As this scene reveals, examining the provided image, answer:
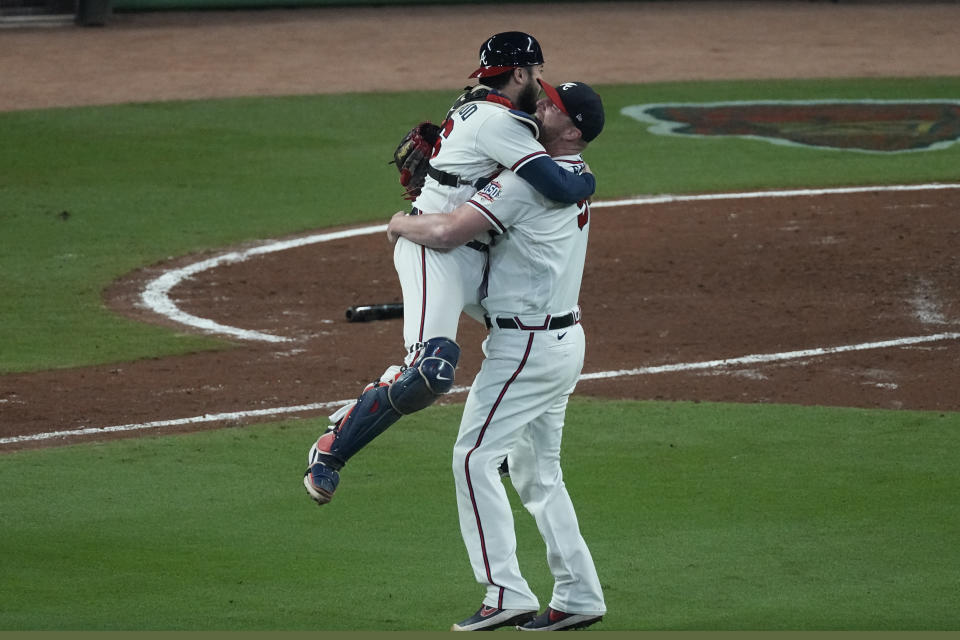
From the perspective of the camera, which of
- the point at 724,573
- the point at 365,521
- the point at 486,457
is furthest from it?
the point at 365,521

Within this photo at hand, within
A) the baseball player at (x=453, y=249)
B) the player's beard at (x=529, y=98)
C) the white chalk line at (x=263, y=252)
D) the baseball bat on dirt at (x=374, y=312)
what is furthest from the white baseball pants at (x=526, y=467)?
the white chalk line at (x=263, y=252)

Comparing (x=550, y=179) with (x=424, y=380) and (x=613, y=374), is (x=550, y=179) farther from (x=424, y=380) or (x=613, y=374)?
(x=613, y=374)

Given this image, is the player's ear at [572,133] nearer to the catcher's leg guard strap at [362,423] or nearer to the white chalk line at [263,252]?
the catcher's leg guard strap at [362,423]

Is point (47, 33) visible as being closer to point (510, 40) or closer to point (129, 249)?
point (129, 249)

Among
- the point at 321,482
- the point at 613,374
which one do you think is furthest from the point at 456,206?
the point at 613,374

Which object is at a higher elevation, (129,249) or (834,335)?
(834,335)

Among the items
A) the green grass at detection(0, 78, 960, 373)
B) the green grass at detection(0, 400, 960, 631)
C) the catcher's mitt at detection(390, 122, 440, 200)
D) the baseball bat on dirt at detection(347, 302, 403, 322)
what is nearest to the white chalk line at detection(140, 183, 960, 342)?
the green grass at detection(0, 78, 960, 373)

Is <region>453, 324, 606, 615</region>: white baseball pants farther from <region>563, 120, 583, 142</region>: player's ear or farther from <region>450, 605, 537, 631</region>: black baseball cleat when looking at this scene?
<region>563, 120, 583, 142</region>: player's ear

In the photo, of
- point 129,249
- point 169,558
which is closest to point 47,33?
point 129,249
